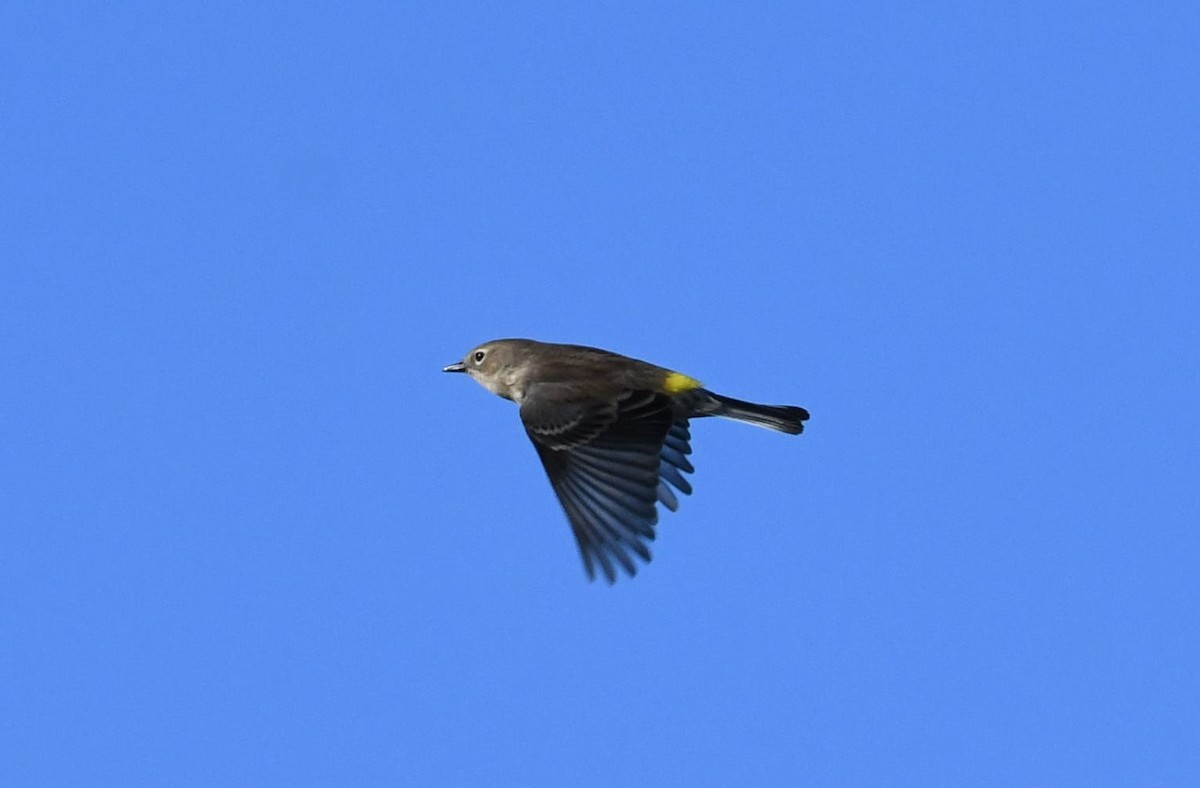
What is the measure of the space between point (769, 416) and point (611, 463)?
2.13 m

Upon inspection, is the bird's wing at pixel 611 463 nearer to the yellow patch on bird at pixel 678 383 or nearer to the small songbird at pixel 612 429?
the small songbird at pixel 612 429

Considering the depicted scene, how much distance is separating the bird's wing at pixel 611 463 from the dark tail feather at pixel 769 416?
738 mm

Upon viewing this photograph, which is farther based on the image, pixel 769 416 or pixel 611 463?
pixel 769 416

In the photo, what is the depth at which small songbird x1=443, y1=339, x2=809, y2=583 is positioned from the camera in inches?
507

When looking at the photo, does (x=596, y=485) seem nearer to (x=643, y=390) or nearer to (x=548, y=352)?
(x=643, y=390)

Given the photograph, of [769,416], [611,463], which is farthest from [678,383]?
[611,463]

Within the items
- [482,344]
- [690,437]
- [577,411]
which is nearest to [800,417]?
[690,437]

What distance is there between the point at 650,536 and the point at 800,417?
2.69 meters

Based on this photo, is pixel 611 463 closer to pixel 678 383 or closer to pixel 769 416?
pixel 678 383

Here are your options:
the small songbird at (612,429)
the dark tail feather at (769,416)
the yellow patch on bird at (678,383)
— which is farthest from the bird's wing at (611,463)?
the dark tail feather at (769,416)

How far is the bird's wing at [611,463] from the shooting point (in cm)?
1282

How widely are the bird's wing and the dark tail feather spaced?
74 centimetres

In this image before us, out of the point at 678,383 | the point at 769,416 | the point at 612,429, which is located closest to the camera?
the point at 612,429

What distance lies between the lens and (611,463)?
13328mm
